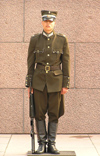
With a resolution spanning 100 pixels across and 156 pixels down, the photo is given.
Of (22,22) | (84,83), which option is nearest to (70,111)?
(84,83)

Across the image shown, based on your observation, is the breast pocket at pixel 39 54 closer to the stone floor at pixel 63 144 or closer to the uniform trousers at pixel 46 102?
the uniform trousers at pixel 46 102

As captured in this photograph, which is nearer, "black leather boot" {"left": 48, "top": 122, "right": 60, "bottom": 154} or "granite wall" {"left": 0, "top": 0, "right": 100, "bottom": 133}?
"black leather boot" {"left": 48, "top": 122, "right": 60, "bottom": 154}

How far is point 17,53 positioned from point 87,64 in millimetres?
1370

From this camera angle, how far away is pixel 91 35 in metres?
7.24

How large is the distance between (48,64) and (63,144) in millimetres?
1771

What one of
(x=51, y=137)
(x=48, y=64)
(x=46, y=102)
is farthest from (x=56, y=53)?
(x=51, y=137)

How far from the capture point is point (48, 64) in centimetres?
554

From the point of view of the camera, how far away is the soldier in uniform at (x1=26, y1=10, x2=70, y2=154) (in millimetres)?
5517

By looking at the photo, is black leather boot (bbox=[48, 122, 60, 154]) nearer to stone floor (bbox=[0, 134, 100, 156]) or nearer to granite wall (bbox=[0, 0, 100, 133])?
stone floor (bbox=[0, 134, 100, 156])

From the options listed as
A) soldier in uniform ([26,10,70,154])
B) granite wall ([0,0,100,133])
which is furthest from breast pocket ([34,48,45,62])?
granite wall ([0,0,100,133])

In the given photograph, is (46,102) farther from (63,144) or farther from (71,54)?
(71,54)

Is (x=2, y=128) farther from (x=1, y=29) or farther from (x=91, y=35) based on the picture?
(x=91, y=35)

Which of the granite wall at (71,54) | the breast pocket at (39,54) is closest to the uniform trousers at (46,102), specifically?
the breast pocket at (39,54)

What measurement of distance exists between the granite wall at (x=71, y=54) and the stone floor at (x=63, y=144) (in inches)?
11.1
